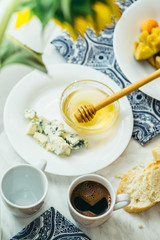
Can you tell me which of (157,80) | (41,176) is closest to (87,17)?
(41,176)

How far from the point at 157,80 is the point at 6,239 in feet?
2.09

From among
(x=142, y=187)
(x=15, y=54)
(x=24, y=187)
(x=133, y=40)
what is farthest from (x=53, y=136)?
(x=15, y=54)

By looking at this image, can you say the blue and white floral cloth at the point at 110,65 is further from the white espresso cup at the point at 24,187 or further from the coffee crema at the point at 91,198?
the white espresso cup at the point at 24,187

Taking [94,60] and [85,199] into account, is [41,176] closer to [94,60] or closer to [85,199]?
[85,199]

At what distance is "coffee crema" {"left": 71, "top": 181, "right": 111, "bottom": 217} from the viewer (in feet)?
2.69

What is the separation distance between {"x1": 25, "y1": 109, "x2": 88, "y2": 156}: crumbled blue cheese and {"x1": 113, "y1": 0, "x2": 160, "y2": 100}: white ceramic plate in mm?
263

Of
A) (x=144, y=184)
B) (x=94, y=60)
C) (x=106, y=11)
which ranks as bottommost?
(x=144, y=184)

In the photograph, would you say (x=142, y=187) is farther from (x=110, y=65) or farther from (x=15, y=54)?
(x=15, y=54)

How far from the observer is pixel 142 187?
908mm

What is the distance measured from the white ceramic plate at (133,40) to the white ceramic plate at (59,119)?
0.07 metres

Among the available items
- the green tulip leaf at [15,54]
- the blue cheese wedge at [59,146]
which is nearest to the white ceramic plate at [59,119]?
the blue cheese wedge at [59,146]

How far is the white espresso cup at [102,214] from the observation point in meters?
0.78

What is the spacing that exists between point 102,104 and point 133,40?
29 cm

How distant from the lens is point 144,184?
910mm
